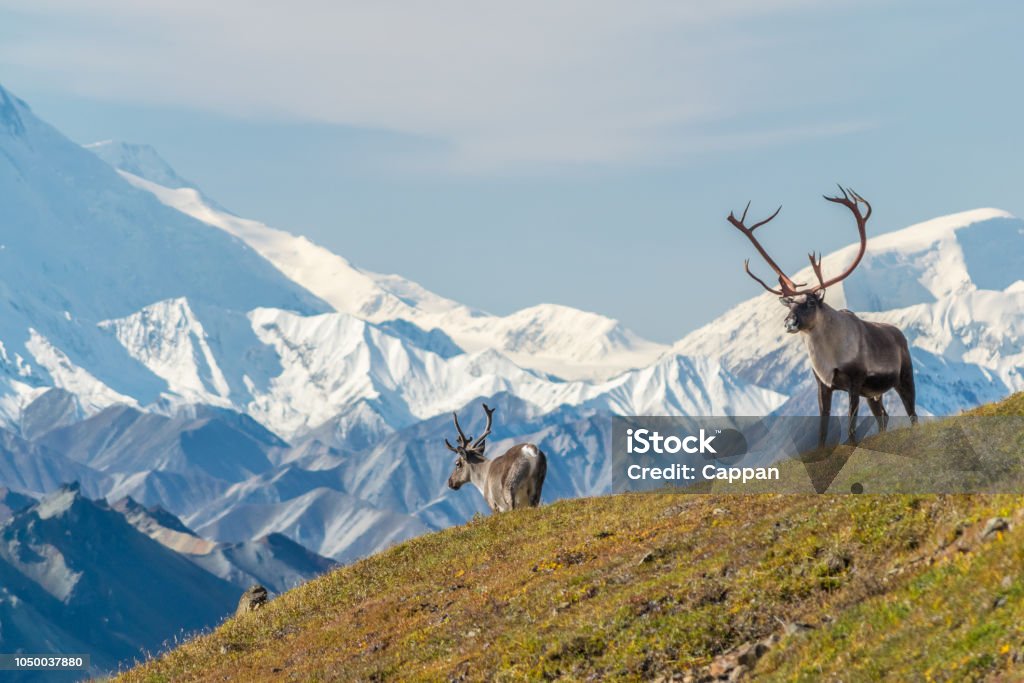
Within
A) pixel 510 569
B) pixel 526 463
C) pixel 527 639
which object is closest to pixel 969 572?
pixel 527 639

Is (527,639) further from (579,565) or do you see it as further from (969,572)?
(969,572)

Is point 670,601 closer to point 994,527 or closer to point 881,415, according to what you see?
point 994,527

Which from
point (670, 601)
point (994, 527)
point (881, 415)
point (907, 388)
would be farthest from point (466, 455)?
point (994, 527)

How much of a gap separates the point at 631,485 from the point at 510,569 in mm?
6123

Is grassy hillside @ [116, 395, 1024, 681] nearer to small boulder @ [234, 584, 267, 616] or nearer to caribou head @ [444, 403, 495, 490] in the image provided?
small boulder @ [234, 584, 267, 616]

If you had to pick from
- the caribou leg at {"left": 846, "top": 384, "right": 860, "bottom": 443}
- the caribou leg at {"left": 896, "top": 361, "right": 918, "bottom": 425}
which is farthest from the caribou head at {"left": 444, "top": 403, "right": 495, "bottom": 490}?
the caribou leg at {"left": 846, "top": 384, "right": 860, "bottom": 443}

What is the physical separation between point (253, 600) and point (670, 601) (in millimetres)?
16352

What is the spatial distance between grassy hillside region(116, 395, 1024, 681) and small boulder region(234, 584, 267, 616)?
1753 mm

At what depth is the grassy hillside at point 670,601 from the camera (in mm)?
17203

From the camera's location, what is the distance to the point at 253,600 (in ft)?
117

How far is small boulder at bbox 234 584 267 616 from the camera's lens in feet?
115

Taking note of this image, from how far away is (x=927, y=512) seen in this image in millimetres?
21188

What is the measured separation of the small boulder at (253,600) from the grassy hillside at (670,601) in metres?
1.75

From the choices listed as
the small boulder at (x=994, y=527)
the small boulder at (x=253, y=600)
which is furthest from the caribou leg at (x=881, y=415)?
the small boulder at (x=253, y=600)
